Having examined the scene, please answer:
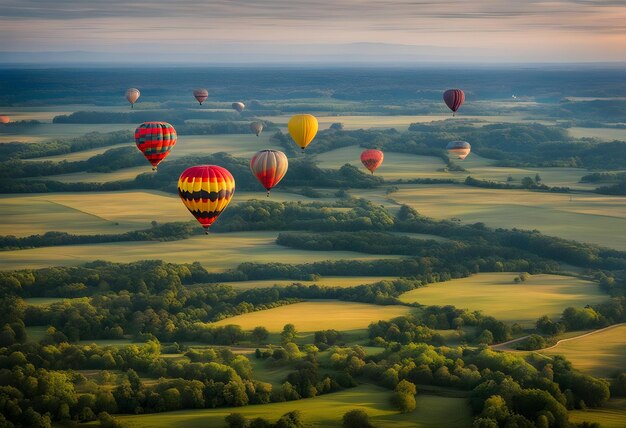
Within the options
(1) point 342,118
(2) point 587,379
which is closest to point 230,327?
(2) point 587,379

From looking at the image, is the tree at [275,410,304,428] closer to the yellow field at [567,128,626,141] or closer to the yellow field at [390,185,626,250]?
the yellow field at [390,185,626,250]

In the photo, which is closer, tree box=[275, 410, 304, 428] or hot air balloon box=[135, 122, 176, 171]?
tree box=[275, 410, 304, 428]

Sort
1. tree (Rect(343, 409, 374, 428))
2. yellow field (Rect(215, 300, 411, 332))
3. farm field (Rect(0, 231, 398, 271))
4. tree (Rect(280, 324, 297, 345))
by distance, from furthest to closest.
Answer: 1. farm field (Rect(0, 231, 398, 271))
2. yellow field (Rect(215, 300, 411, 332))
3. tree (Rect(280, 324, 297, 345))
4. tree (Rect(343, 409, 374, 428))

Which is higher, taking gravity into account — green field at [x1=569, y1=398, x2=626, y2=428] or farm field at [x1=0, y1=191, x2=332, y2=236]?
farm field at [x1=0, y1=191, x2=332, y2=236]

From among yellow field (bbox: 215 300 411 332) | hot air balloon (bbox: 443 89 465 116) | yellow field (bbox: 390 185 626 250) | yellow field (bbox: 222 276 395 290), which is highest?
hot air balloon (bbox: 443 89 465 116)

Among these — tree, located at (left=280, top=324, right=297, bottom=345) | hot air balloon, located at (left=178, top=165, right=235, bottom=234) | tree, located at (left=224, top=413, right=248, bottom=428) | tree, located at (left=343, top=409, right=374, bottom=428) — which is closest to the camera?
tree, located at (left=343, top=409, right=374, bottom=428)

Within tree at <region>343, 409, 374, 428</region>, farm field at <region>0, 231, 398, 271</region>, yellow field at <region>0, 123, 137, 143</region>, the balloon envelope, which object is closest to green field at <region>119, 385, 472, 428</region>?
tree at <region>343, 409, 374, 428</region>

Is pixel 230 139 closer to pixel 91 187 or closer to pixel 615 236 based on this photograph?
pixel 91 187
